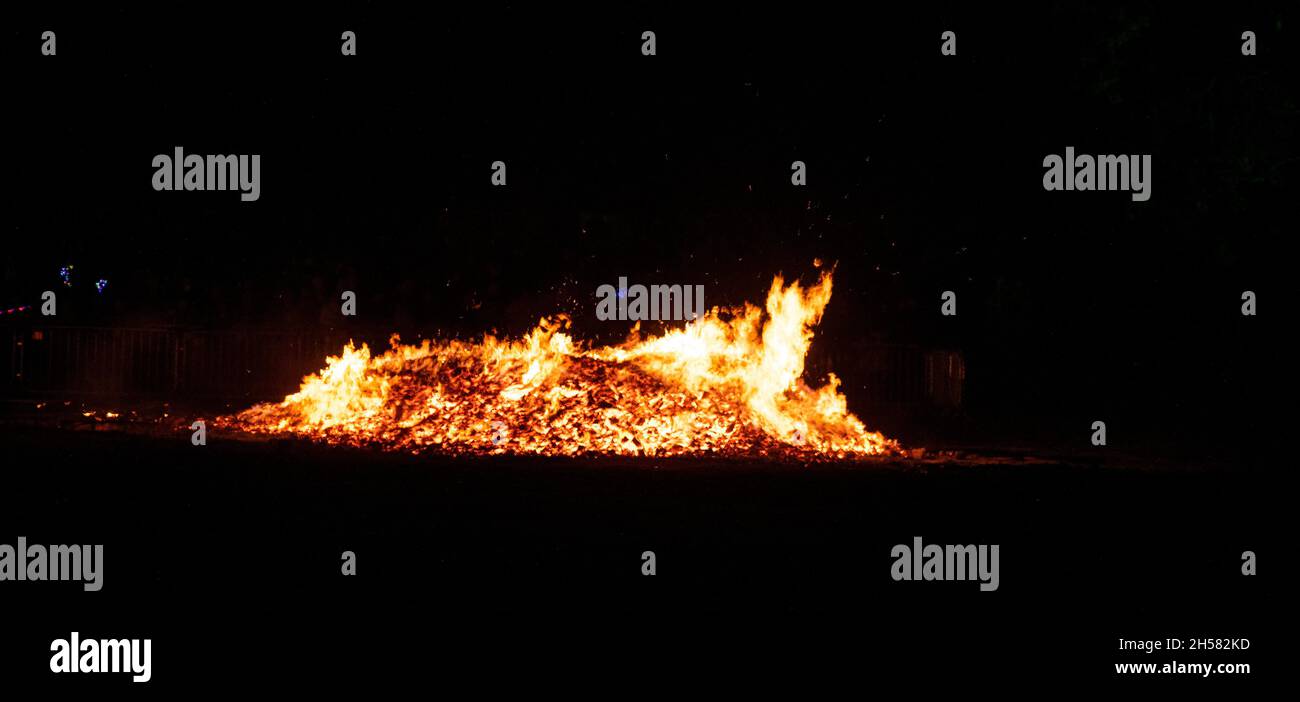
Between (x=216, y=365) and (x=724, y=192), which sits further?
(x=724, y=192)

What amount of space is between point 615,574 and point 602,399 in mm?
8627

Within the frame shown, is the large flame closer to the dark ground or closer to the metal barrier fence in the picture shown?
the dark ground

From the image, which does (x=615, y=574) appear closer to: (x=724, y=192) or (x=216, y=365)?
(x=724, y=192)

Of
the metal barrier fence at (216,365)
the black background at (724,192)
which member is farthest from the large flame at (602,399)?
the metal barrier fence at (216,365)

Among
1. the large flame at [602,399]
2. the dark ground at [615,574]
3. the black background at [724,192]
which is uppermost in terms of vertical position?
the black background at [724,192]

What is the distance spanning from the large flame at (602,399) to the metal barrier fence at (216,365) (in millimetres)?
3629

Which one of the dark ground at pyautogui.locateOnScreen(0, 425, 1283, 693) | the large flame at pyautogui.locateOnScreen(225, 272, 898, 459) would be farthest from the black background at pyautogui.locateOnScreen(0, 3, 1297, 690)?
the large flame at pyautogui.locateOnScreen(225, 272, 898, 459)

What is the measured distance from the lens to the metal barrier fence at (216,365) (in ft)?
67.1

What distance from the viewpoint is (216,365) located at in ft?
69.0

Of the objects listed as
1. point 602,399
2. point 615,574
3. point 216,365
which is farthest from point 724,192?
point 615,574

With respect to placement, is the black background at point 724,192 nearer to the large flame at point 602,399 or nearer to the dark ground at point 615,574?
the dark ground at point 615,574

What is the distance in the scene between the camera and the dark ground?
5574mm

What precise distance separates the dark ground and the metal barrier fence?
8.50 m
